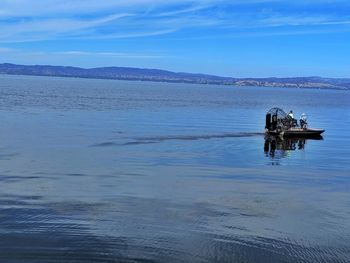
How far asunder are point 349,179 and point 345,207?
24.2 ft

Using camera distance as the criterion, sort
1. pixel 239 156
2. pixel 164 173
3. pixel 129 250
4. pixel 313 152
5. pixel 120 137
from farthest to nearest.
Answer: pixel 120 137 → pixel 313 152 → pixel 239 156 → pixel 164 173 → pixel 129 250

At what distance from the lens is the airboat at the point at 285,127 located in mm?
52688

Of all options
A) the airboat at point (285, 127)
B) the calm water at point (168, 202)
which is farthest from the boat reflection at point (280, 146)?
the airboat at point (285, 127)

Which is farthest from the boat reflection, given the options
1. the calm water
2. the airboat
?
the airboat

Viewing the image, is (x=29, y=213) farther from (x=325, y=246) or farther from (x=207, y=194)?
(x=325, y=246)

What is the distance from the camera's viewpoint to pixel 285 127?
177ft

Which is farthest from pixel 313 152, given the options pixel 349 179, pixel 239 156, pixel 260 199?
pixel 260 199

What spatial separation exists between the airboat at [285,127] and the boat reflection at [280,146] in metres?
0.73

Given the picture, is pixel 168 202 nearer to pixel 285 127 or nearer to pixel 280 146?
pixel 280 146

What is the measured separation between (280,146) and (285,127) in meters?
9.01

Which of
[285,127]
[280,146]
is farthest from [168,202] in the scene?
[285,127]

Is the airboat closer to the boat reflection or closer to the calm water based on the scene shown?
the boat reflection

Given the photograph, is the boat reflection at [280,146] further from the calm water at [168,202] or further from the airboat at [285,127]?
the airboat at [285,127]

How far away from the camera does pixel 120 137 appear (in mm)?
44844
